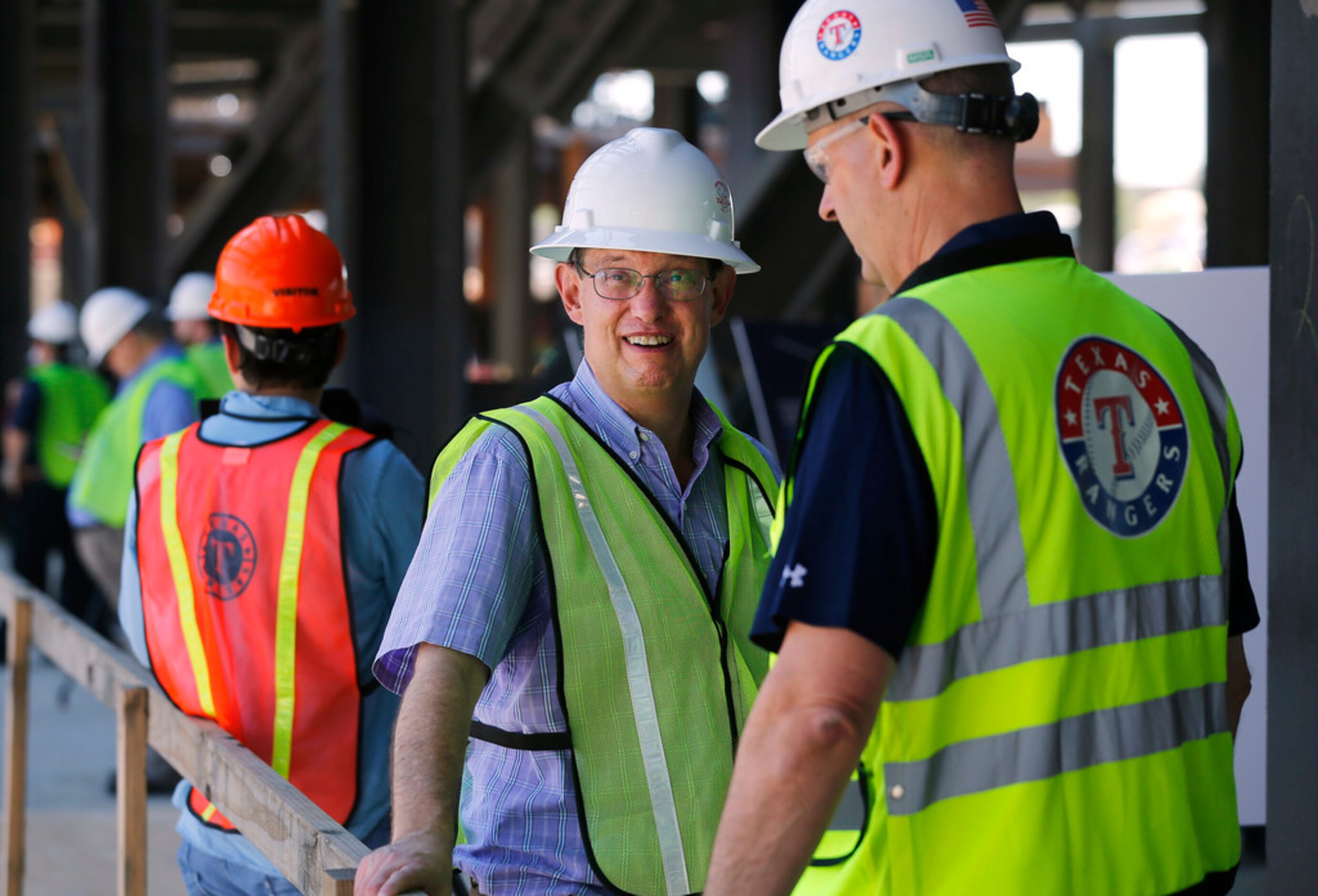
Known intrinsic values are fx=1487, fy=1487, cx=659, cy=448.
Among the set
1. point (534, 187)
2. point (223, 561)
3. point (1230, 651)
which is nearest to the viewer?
point (1230, 651)

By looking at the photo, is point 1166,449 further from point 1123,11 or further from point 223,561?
point 1123,11

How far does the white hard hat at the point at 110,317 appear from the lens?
27.1 ft

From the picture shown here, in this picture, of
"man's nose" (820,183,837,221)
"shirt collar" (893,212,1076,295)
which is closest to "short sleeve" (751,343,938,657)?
"shirt collar" (893,212,1076,295)

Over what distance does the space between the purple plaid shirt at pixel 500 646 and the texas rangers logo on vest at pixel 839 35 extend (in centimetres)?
73

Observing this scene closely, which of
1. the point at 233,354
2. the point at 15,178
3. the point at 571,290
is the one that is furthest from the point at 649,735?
the point at 15,178

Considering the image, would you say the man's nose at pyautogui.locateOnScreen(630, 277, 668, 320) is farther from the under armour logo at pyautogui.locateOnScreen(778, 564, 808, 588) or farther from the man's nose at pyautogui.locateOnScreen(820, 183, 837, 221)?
the under armour logo at pyautogui.locateOnScreen(778, 564, 808, 588)

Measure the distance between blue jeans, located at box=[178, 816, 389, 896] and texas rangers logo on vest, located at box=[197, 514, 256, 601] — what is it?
0.55m

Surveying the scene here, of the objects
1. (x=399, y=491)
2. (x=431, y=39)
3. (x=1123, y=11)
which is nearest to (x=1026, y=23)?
(x=1123, y=11)

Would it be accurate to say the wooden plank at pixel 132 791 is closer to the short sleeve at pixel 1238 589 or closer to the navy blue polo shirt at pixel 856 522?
the navy blue polo shirt at pixel 856 522

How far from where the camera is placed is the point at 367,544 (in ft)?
10.2

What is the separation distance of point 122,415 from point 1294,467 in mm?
6309

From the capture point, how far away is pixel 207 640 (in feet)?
10.4

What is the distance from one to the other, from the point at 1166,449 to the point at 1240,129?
10.5 metres

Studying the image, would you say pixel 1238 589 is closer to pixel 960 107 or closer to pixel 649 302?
pixel 960 107
